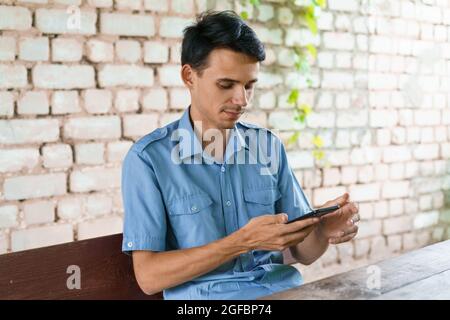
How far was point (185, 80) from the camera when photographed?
2.26 m

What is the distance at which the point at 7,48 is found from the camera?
2910mm

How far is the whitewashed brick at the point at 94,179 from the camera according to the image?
10.3 ft

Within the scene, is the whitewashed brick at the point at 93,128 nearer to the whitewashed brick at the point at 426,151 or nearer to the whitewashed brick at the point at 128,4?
Answer: the whitewashed brick at the point at 128,4

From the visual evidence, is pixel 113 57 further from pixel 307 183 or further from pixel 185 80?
pixel 307 183

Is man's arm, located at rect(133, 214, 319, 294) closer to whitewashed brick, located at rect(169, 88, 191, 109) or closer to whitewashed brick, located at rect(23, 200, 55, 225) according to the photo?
whitewashed brick, located at rect(23, 200, 55, 225)

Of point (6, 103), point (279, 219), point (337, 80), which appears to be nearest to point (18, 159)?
point (6, 103)

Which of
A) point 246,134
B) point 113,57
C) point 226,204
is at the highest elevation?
point 113,57

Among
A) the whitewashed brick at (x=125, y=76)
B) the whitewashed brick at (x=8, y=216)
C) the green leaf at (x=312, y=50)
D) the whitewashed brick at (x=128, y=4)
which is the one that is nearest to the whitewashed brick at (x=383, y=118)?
the green leaf at (x=312, y=50)

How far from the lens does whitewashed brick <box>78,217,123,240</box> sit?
3.19 metres

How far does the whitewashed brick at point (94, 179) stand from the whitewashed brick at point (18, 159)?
0.22 metres

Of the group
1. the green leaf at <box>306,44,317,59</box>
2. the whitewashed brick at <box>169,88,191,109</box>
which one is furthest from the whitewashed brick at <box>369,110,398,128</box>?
the whitewashed brick at <box>169,88,191,109</box>
